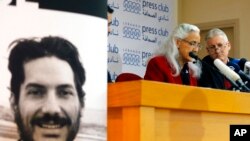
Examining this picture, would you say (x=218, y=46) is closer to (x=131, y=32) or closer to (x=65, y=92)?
(x=131, y=32)

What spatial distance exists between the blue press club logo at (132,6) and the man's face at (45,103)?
3.35m

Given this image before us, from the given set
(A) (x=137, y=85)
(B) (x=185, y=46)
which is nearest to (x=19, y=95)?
(A) (x=137, y=85)

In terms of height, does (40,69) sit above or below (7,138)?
above

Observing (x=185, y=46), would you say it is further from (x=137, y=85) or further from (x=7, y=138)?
(x=7, y=138)

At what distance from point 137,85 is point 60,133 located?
26 centimetres

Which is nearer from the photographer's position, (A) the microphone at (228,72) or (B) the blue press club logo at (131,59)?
(A) the microphone at (228,72)

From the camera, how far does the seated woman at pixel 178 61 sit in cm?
238

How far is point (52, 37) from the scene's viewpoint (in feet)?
2.56

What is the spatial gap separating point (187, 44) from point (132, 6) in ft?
5.64

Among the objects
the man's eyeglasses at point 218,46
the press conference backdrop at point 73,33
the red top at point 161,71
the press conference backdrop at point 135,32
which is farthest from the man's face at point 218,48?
the press conference backdrop at point 73,33

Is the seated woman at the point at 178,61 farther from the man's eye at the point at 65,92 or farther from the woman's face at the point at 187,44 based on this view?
the man's eye at the point at 65,92

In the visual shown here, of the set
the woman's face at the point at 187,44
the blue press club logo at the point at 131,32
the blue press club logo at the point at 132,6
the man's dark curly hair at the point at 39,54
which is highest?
the blue press club logo at the point at 132,6

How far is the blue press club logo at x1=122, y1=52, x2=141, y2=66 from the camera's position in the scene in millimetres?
4031

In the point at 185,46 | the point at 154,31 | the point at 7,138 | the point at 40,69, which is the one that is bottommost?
the point at 7,138
